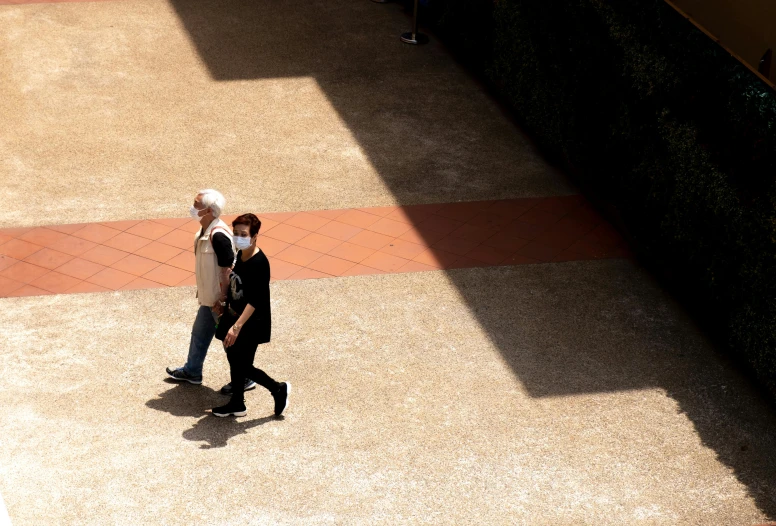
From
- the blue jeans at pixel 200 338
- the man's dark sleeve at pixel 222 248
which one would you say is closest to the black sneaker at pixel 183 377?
the blue jeans at pixel 200 338

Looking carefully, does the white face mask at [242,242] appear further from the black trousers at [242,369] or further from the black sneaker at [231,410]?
the black sneaker at [231,410]

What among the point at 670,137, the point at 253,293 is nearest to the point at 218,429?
the point at 253,293

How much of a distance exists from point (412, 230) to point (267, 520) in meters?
4.50

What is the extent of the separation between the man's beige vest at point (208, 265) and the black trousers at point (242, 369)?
0.41m

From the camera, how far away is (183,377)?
810 cm

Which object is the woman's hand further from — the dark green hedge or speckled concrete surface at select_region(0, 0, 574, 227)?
the dark green hedge

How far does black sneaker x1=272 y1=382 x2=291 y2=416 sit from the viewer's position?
7691 mm

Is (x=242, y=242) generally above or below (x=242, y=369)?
above

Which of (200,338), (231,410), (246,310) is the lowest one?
(231,410)

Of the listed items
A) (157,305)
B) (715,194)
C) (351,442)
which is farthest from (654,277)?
(157,305)

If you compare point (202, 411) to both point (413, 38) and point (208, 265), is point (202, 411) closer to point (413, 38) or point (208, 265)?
point (208, 265)

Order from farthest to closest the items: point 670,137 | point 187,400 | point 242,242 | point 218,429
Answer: point 670,137
point 187,400
point 218,429
point 242,242

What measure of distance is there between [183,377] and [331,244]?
2681 millimetres

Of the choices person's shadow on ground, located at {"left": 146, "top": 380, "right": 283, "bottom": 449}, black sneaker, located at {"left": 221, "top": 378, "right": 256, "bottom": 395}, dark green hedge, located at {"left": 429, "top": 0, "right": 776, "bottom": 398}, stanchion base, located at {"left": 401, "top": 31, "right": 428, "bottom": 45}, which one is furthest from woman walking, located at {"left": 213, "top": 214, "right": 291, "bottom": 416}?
stanchion base, located at {"left": 401, "top": 31, "right": 428, "bottom": 45}
